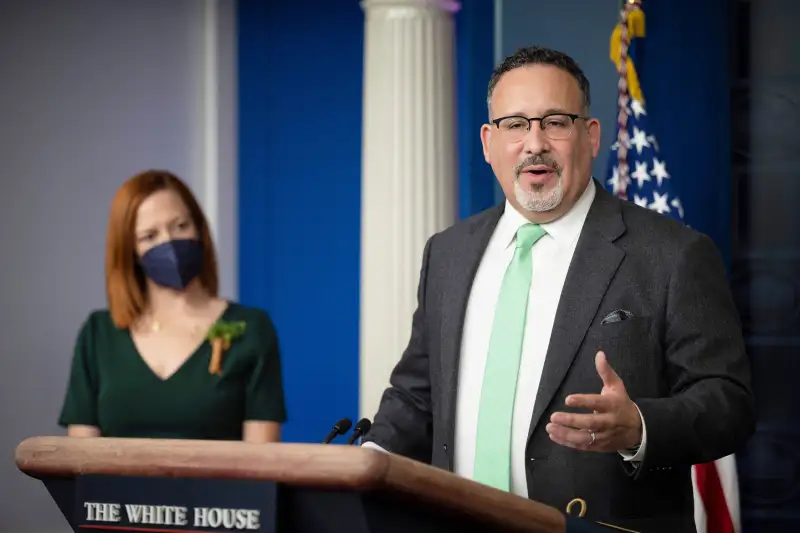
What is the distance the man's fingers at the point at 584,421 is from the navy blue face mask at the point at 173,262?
1899 millimetres

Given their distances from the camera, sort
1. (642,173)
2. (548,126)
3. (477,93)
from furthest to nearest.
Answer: (477,93) < (642,173) < (548,126)

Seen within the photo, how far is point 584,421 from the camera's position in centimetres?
178

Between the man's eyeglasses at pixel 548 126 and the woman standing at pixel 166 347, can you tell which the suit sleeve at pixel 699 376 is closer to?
the man's eyeglasses at pixel 548 126

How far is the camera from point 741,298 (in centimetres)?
448

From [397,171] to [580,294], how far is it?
258 centimetres

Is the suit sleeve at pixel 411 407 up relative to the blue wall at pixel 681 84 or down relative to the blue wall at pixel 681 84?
down

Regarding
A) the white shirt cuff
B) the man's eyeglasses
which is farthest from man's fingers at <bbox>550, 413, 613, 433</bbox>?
the man's eyeglasses

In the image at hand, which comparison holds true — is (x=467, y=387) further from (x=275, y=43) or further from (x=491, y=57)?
(x=275, y=43)

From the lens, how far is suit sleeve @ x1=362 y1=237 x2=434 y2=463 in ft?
7.84

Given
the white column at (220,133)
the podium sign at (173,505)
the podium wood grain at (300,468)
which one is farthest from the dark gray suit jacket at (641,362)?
the white column at (220,133)

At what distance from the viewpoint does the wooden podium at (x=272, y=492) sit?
1503 mm

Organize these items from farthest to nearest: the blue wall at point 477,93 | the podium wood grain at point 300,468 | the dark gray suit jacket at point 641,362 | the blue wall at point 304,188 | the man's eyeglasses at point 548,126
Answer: the blue wall at point 304,188 → the blue wall at point 477,93 → the man's eyeglasses at point 548,126 → the dark gray suit jacket at point 641,362 → the podium wood grain at point 300,468

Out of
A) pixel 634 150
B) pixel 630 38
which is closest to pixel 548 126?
pixel 634 150

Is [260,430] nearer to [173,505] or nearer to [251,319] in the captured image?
[251,319]
